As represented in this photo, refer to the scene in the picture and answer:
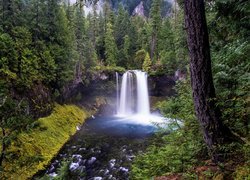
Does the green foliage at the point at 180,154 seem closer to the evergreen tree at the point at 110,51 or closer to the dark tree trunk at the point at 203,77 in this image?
the dark tree trunk at the point at 203,77

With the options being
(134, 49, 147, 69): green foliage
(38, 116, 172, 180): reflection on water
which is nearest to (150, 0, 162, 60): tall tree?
(134, 49, 147, 69): green foliage

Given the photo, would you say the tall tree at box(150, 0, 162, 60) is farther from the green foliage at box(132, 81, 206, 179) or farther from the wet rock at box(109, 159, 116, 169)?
the green foliage at box(132, 81, 206, 179)

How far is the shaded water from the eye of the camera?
47.6ft

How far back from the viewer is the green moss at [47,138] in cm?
1299

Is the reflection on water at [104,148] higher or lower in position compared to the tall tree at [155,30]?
lower

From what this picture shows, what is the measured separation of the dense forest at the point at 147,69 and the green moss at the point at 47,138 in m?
0.54

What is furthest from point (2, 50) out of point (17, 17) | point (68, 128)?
point (68, 128)

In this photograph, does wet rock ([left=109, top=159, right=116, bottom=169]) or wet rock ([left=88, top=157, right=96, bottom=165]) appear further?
wet rock ([left=88, top=157, right=96, bottom=165])

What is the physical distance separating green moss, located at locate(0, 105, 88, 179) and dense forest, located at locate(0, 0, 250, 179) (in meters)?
0.54

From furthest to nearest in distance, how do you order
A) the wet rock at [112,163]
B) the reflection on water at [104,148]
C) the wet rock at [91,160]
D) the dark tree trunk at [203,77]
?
the wet rock at [91,160] < the wet rock at [112,163] < the reflection on water at [104,148] < the dark tree trunk at [203,77]

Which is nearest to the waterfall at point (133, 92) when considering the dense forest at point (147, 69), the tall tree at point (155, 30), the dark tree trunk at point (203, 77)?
the dense forest at point (147, 69)

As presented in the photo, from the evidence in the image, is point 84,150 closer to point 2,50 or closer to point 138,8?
point 2,50

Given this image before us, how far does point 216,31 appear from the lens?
806cm

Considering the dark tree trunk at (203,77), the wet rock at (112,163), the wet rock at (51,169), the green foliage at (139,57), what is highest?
the green foliage at (139,57)
